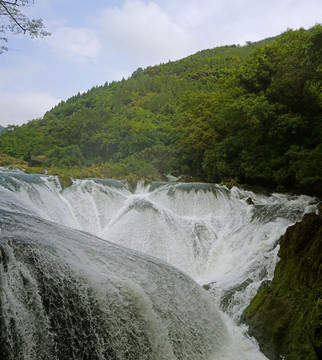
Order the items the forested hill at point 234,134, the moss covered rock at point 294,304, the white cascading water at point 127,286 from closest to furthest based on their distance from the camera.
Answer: the white cascading water at point 127,286
the moss covered rock at point 294,304
the forested hill at point 234,134

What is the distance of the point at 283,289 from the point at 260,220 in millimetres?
4355

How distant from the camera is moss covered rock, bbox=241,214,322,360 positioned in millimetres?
3703

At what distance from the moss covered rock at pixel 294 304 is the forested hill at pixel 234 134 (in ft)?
19.4

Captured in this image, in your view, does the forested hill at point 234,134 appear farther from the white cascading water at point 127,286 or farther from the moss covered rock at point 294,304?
the moss covered rock at point 294,304

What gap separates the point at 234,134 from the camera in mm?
Result: 15812

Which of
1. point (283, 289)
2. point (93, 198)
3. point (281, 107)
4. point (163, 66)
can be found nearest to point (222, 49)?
point (163, 66)

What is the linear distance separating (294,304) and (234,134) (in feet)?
40.7

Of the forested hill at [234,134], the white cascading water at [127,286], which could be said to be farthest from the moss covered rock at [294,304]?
the forested hill at [234,134]

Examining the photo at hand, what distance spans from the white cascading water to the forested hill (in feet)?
14.6

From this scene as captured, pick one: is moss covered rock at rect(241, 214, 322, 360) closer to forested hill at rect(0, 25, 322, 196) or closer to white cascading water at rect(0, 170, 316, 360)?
white cascading water at rect(0, 170, 316, 360)

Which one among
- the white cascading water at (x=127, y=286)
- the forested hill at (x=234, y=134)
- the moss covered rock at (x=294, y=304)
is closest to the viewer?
the white cascading water at (x=127, y=286)

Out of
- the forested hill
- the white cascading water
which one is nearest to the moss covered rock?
the white cascading water

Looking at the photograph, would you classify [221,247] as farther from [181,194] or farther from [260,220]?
[181,194]

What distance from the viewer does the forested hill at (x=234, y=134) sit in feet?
39.3
